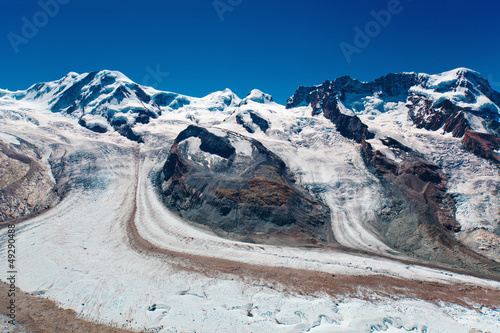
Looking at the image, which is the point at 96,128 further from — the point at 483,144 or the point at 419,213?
the point at 483,144

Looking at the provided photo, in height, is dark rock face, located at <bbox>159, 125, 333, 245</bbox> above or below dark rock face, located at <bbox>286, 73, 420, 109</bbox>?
below

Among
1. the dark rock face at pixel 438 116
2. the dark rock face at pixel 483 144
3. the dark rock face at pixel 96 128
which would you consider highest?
the dark rock face at pixel 438 116

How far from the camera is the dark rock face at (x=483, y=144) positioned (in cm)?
7856

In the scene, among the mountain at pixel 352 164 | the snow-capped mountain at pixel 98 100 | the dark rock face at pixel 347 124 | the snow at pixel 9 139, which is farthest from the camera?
the snow-capped mountain at pixel 98 100

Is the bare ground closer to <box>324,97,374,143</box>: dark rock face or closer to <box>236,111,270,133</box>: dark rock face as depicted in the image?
<box>324,97,374,143</box>: dark rock face

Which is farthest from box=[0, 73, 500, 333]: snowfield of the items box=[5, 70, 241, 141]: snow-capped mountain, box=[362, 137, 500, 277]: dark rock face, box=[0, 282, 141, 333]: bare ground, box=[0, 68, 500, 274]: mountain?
box=[5, 70, 241, 141]: snow-capped mountain

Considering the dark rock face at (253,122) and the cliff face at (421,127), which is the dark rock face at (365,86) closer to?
the cliff face at (421,127)

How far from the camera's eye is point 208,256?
39.2m

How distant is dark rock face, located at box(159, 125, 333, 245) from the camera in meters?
51.7

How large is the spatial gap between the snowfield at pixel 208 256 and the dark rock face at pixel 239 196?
3.90 metres

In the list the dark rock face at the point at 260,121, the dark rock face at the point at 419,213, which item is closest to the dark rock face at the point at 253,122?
the dark rock face at the point at 260,121

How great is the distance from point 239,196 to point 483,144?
7736 cm

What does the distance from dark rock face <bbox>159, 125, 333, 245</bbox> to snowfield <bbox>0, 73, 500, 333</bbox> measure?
12.8 feet

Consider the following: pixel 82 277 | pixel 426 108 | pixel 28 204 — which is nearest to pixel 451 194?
pixel 426 108
